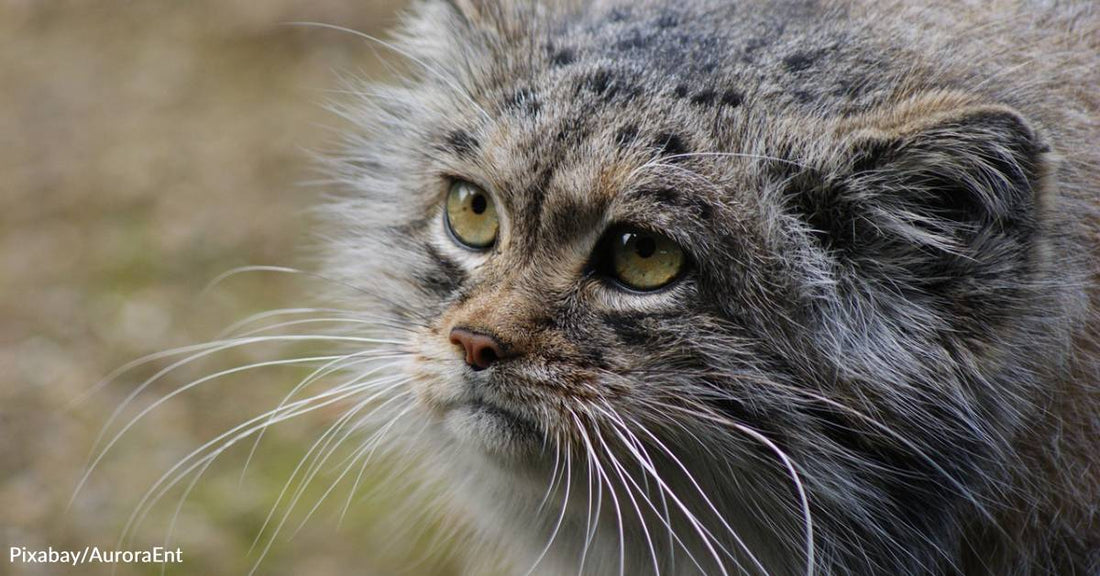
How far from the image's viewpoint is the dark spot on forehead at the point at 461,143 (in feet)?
11.2

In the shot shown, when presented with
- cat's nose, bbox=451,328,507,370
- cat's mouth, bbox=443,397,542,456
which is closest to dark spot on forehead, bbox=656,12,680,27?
cat's nose, bbox=451,328,507,370

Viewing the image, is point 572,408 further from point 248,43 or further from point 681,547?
point 248,43

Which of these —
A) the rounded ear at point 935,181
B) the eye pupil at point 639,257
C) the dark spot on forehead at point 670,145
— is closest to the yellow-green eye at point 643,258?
the eye pupil at point 639,257

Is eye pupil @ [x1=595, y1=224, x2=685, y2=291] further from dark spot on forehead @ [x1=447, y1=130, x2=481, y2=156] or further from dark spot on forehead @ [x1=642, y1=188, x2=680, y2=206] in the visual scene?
dark spot on forehead @ [x1=447, y1=130, x2=481, y2=156]

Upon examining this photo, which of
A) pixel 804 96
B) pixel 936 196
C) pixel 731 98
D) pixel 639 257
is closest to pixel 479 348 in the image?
pixel 639 257

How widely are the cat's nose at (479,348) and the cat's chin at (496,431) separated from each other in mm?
139

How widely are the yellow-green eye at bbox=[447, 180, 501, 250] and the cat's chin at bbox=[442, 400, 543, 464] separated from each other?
52cm

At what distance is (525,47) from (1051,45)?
62.2 inches

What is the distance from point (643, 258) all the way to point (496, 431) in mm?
606

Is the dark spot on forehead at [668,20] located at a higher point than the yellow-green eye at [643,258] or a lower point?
higher

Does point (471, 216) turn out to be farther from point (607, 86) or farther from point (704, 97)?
point (704, 97)

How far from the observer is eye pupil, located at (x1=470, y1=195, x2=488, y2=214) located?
342 cm

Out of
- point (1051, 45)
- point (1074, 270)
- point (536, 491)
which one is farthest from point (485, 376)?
point (1051, 45)

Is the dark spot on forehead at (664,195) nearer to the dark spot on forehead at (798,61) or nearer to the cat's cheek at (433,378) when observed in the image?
the dark spot on forehead at (798,61)
